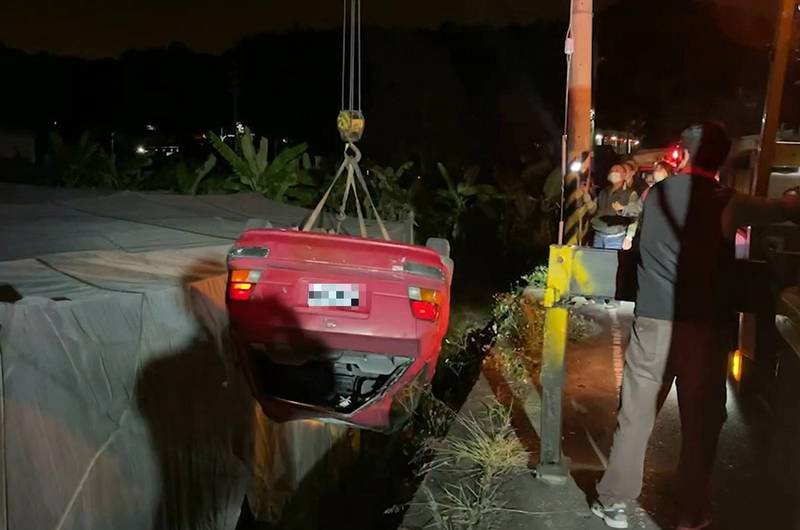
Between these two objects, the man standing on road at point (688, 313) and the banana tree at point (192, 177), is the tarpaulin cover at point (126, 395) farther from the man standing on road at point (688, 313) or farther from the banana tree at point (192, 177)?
the banana tree at point (192, 177)

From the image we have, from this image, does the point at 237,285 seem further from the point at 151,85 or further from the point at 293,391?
the point at 151,85

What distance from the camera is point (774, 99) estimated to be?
7.23m

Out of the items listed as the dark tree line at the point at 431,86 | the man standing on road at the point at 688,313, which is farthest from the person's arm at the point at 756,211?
the dark tree line at the point at 431,86

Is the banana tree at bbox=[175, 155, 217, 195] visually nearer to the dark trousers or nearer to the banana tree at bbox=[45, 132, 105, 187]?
the banana tree at bbox=[45, 132, 105, 187]

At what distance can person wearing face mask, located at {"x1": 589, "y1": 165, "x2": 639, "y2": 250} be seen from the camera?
9.38 metres

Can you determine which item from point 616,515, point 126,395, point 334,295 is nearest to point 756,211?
point 616,515

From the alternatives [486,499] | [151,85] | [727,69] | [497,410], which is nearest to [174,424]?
[486,499]

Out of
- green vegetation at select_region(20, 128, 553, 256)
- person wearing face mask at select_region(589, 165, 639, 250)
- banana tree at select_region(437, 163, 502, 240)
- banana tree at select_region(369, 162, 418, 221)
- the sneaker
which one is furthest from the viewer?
banana tree at select_region(437, 163, 502, 240)

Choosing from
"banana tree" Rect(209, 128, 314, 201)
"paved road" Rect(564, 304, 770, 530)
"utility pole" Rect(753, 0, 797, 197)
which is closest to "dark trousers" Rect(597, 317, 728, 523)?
"paved road" Rect(564, 304, 770, 530)

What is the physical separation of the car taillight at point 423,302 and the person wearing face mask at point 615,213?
530cm

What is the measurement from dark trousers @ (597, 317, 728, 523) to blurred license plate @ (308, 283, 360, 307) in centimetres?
153

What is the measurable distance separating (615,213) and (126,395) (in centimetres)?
690

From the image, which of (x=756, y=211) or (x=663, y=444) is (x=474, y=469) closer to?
(x=663, y=444)

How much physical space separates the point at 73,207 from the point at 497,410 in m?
5.29
